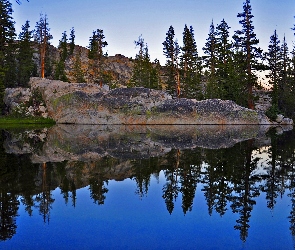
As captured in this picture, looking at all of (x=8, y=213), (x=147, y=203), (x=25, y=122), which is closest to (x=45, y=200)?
(x=8, y=213)

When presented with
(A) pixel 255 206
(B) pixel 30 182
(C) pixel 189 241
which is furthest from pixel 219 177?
(B) pixel 30 182

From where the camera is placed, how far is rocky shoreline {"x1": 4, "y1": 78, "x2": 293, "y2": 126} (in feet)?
142

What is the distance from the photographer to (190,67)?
71.8 meters

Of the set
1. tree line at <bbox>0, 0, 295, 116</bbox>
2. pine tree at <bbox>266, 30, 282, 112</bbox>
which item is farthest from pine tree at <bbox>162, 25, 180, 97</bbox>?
pine tree at <bbox>266, 30, 282, 112</bbox>

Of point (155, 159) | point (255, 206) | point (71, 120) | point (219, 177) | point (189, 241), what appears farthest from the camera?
point (71, 120)

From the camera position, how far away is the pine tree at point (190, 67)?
6241 centimetres

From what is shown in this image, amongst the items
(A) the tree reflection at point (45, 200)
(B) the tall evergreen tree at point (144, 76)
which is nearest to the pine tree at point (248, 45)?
(B) the tall evergreen tree at point (144, 76)

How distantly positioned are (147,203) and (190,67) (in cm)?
6614

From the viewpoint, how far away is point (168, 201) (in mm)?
8047

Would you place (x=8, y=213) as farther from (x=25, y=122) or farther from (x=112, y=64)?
(x=112, y=64)

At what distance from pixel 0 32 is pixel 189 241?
5942cm

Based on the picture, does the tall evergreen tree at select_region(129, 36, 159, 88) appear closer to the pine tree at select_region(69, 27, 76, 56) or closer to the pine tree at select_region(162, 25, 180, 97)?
the pine tree at select_region(162, 25, 180, 97)

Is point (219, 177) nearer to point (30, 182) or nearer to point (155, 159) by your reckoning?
point (155, 159)

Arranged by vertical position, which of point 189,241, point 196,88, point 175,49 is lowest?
point 189,241
